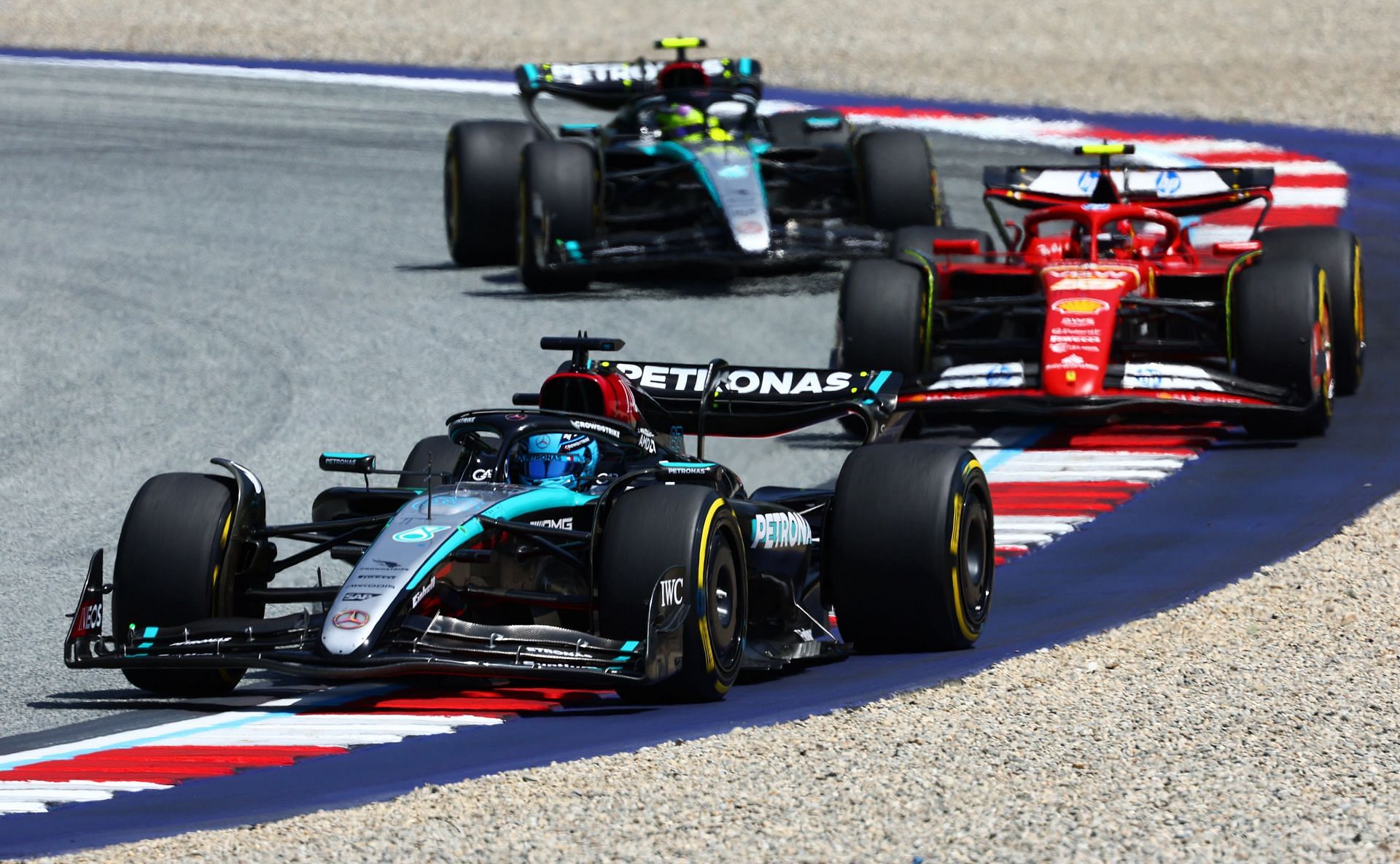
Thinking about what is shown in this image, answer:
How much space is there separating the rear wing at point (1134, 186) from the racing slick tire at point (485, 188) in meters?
4.91

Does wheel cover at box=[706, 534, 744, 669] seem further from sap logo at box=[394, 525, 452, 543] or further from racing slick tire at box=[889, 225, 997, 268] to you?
racing slick tire at box=[889, 225, 997, 268]

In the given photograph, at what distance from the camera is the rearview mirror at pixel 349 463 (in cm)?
916

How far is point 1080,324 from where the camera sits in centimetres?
1427

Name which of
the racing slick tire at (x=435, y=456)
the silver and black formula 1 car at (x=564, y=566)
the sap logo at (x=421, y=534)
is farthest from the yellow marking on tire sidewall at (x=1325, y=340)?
the sap logo at (x=421, y=534)

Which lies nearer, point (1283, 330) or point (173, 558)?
point (173, 558)

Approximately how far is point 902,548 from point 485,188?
36.4 ft

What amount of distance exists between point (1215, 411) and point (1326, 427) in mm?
1031

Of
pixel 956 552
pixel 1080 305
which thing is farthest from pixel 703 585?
pixel 1080 305

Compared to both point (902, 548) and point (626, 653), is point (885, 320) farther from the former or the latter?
point (626, 653)

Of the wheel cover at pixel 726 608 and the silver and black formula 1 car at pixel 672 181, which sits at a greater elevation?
the silver and black formula 1 car at pixel 672 181

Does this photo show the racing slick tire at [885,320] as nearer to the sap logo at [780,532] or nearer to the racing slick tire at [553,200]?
the racing slick tire at [553,200]

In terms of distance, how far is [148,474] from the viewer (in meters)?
13.4

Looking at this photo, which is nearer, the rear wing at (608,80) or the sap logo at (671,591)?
the sap logo at (671,591)

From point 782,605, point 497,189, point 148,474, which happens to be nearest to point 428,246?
point 497,189
